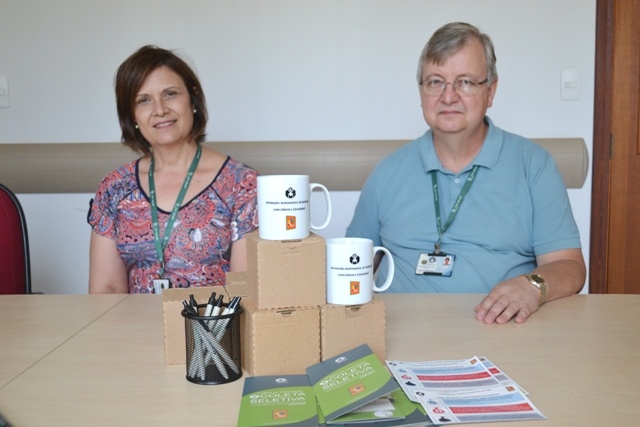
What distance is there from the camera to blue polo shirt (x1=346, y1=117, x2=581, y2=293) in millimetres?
2078

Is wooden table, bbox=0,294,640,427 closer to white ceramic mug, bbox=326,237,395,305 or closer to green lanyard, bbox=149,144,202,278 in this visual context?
white ceramic mug, bbox=326,237,395,305

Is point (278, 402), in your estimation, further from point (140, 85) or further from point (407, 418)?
point (140, 85)

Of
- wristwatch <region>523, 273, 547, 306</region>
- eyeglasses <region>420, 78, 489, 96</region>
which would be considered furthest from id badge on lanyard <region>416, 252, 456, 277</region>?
eyeglasses <region>420, 78, 489, 96</region>

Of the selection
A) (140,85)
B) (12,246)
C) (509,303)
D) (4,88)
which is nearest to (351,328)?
(509,303)

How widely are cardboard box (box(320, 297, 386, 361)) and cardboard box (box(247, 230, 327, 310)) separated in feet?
0.12

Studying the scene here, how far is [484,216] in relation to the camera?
2.13 m

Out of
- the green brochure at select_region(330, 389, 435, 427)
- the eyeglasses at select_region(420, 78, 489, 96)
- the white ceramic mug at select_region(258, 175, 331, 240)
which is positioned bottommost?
the green brochure at select_region(330, 389, 435, 427)

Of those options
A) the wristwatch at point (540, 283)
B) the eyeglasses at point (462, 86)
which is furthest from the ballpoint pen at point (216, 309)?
the eyeglasses at point (462, 86)

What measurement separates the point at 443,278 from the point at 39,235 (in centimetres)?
235

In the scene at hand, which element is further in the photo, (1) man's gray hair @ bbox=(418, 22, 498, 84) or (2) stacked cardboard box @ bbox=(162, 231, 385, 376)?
(1) man's gray hair @ bbox=(418, 22, 498, 84)

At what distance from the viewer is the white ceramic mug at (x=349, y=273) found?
1278 mm

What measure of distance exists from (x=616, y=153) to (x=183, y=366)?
9.15 ft

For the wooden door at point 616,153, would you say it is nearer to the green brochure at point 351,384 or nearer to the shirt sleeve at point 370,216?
the shirt sleeve at point 370,216

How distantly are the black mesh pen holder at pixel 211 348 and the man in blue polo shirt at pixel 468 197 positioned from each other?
3.16 feet
